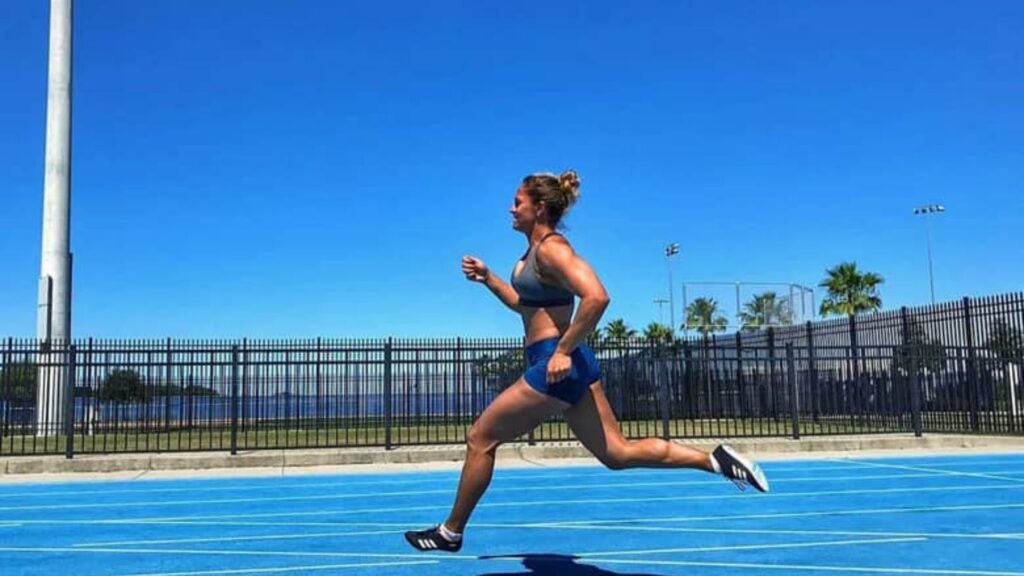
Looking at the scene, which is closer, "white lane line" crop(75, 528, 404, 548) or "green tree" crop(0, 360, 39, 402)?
"white lane line" crop(75, 528, 404, 548)

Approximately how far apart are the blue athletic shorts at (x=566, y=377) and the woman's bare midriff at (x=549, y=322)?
0.10ft

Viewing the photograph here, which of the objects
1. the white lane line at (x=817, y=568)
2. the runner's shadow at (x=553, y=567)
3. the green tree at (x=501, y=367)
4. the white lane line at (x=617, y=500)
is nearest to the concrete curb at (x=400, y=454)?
the green tree at (x=501, y=367)

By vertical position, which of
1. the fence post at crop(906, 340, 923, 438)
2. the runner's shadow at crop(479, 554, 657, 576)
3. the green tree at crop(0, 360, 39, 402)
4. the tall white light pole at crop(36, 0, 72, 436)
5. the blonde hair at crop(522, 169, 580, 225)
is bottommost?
the runner's shadow at crop(479, 554, 657, 576)

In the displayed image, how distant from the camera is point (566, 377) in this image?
4074 millimetres

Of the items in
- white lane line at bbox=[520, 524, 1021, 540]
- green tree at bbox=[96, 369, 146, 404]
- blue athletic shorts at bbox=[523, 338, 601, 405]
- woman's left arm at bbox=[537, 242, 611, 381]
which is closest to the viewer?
woman's left arm at bbox=[537, 242, 611, 381]

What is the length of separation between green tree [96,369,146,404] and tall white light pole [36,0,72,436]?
420 cm

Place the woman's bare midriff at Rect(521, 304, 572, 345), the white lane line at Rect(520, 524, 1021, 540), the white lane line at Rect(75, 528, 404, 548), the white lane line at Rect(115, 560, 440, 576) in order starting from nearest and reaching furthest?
the woman's bare midriff at Rect(521, 304, 572, 345) < the white lane line at Rect(115, 560, 440, 576) < the white lane line at Rect(520, 524, 1021, 540) < the white lane line at Rect(75, 528, 404, 548)

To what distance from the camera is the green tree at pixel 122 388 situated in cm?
1544

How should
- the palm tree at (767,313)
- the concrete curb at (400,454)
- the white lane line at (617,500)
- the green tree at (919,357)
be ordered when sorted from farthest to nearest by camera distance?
the palm tree at (767,313) < the green tree at (919,357) < the concrete curb at (400,454) < the white lane line at (617,500)

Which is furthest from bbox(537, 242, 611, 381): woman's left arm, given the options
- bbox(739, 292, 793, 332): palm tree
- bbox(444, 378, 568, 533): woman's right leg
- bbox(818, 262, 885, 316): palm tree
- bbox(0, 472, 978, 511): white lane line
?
bbox(818, 262, 885, 316): palm tree

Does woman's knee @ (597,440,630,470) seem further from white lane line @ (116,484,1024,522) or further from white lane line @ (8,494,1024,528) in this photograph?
white lane line @ (116,484,1024,522)

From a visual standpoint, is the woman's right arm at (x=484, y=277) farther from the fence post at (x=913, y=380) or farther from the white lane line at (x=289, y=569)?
the fence post at (x=913, y=380)

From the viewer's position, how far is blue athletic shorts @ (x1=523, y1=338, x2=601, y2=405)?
4121 millimetres

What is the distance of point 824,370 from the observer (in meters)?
20.9
